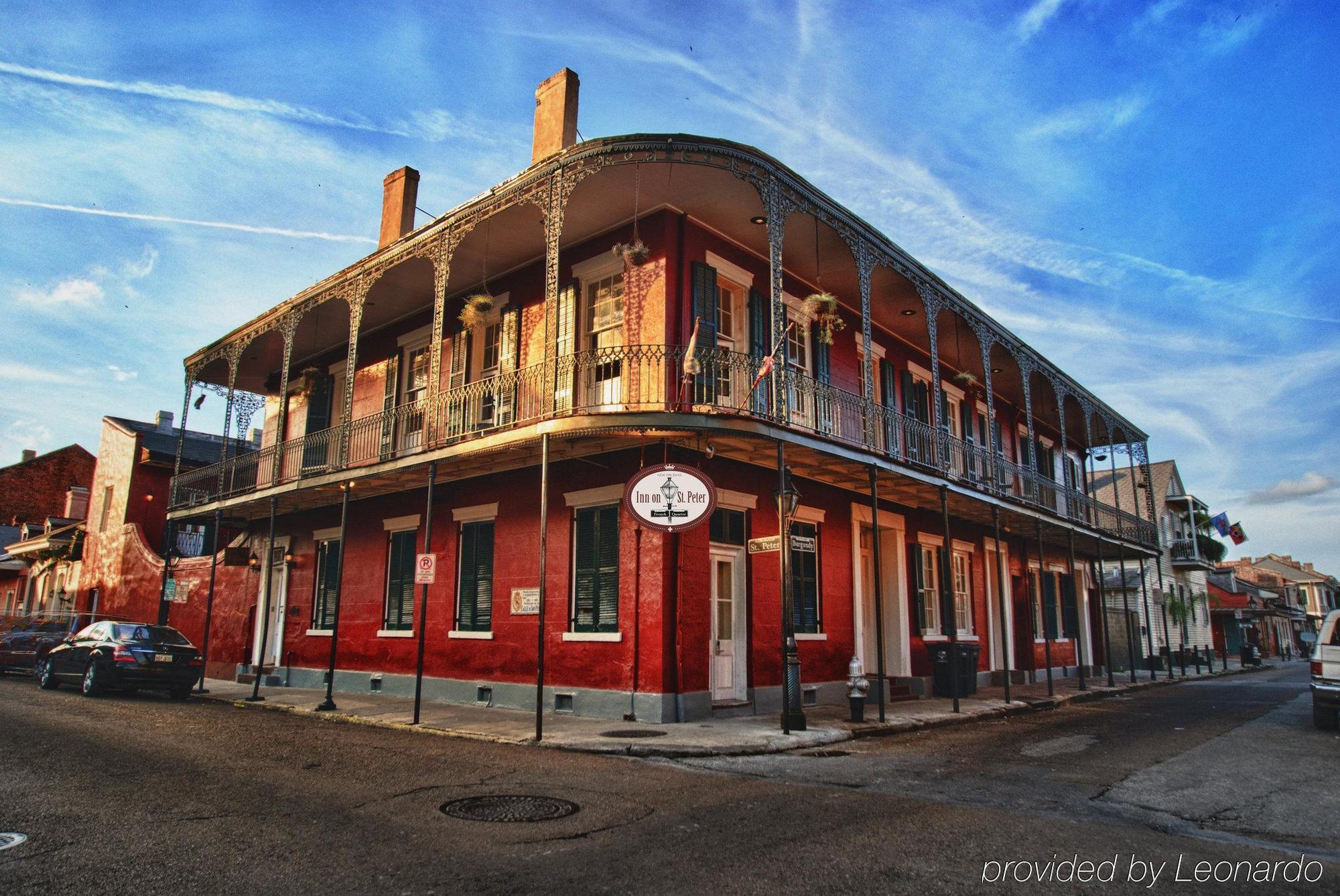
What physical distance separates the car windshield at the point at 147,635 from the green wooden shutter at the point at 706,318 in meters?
10.6

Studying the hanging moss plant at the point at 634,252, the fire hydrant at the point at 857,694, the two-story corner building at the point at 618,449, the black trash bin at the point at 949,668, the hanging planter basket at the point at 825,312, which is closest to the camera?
the fire hydrant at the point at 857,694

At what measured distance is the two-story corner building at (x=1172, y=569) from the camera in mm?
33062

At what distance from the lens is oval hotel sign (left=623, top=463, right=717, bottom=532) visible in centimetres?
991

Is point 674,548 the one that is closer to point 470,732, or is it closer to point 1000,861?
point 470,732

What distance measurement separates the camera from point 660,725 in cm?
1042

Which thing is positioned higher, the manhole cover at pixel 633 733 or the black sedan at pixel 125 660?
the black sedan at pixel 125 660

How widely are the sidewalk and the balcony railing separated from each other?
388 cm

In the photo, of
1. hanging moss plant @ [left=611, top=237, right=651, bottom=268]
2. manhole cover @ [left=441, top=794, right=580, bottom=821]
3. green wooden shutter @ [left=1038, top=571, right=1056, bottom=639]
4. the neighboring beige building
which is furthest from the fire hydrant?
the neighboring beige building

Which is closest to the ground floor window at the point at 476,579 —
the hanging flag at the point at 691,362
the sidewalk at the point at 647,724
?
the sidewalk at the point at 647,724

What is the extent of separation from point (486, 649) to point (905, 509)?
8.59m

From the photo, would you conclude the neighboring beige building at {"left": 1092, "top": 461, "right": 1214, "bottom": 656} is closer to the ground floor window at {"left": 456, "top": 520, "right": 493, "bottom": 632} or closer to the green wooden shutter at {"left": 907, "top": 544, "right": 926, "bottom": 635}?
the green wooden shutter at {"left": 907, "top": 544, "right": 926, "bottom": 635}

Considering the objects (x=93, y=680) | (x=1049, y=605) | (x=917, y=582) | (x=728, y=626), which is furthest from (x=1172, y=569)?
(x=93, y=680)

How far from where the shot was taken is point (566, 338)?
1299 cm

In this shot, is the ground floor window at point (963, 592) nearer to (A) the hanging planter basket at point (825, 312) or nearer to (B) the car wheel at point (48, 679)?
(A) the hanging planter basket at point (825, 312)
